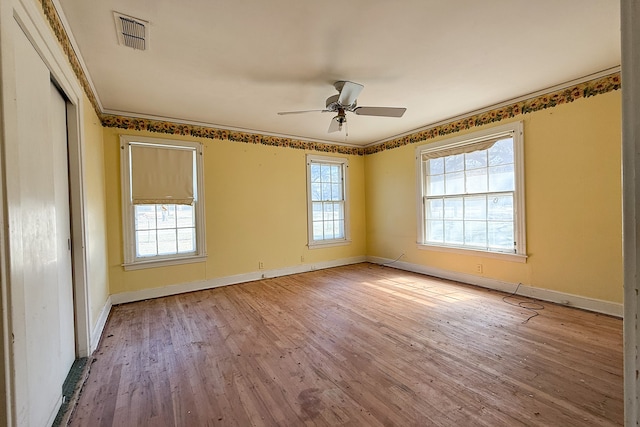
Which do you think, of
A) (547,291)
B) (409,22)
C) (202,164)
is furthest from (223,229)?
(547,291)

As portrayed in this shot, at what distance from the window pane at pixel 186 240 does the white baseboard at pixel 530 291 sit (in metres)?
3.52

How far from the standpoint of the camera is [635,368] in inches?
17.3

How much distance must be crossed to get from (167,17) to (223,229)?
9.84ft

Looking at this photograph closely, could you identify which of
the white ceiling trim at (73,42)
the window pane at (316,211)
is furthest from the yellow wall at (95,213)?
the window pane at (316,211)

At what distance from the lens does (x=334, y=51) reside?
2465 mm

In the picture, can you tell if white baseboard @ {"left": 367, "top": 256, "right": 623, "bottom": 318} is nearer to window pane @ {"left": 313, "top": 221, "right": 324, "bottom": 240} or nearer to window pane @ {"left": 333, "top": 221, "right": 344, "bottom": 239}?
window pane @ {"left": 333, "top": 221, "right": 344, "bottom": 239}

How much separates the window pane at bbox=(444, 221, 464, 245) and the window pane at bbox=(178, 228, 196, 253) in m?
3.85

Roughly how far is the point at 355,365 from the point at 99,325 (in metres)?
2.50

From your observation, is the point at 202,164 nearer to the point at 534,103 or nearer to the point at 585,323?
the point at 534,103

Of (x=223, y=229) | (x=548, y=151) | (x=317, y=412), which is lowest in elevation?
(x=317, y=412)

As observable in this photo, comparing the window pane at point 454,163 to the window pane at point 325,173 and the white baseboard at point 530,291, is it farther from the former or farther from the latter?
the window pane at point 325,173

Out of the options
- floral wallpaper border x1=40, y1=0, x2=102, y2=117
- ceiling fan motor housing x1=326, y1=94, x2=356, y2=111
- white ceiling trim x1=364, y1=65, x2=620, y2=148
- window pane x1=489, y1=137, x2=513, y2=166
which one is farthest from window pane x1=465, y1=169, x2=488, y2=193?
floral wallpaper border x1=40, y1=0, x2=102, y2=117

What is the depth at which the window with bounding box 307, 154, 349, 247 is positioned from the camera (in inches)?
Answer: 215

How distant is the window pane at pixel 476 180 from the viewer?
162 inches
